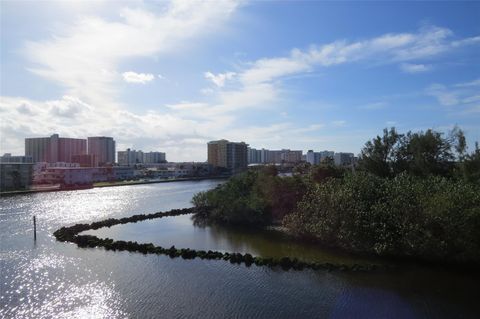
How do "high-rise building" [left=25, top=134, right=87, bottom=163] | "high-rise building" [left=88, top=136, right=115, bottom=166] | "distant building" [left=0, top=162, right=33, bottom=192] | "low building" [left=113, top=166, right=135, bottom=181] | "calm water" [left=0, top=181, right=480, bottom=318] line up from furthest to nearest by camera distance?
"high-rise building" [left=88, top=136, right=115, bottom=166]
"high-rise building" [left=25, top=134, right=87, bottom=163]
"low building" [left=113, top=166, right=135, bottom=181]
"distant building" [left=0, top=162, right=33, bottom=192]
"calm water" [left=0, top=181, right=480, bottom=318]

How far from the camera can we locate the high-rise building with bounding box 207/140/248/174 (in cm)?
15562

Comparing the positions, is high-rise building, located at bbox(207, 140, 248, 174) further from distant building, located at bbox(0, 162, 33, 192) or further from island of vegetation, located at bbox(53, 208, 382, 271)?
island of vegetation, located at bbox(53, 208, 382, 271)

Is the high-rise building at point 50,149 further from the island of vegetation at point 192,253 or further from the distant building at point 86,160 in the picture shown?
the island of vegetation at point 192,253

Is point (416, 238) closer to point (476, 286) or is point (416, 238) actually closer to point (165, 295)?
point (476, 286)

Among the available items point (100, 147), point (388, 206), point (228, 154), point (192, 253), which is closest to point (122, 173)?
point (228, 154)

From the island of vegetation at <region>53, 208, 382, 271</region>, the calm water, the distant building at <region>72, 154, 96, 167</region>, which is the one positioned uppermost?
the distant building at <region>72, 154, 96, 167</region>

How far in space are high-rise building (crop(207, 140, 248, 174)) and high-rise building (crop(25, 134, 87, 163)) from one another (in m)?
50.5

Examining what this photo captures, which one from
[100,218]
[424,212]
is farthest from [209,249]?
[100,218]

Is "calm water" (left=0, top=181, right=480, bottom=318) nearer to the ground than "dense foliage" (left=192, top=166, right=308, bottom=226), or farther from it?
nearer to the ground

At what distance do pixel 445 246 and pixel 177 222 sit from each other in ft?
83.9

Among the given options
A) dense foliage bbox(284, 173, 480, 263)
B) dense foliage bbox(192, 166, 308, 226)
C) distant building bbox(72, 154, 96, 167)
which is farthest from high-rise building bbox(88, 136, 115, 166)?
dense foliage bbox(284, 173, 480, 263)

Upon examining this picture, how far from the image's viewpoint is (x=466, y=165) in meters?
31.6

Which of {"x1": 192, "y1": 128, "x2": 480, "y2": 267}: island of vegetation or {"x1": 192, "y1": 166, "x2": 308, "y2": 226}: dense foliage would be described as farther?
{"x1": 192, "y1": 166, "x2": 308, "y2": 226}: dense foliage

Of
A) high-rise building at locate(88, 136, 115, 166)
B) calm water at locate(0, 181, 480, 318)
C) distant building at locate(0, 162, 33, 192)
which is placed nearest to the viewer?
calm water at locate(0, 181, 480, 318)
